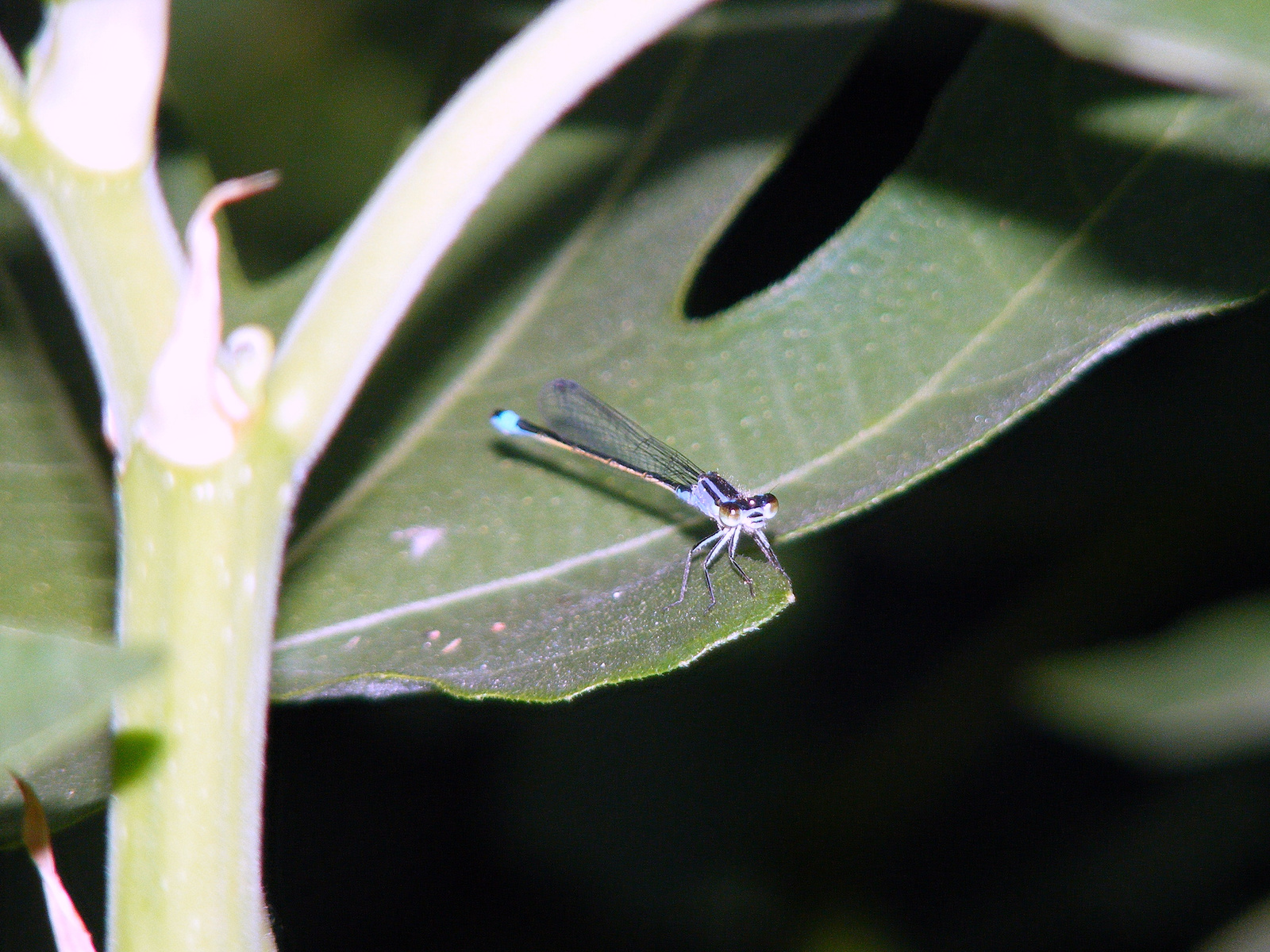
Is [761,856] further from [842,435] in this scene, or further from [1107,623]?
[842,435]

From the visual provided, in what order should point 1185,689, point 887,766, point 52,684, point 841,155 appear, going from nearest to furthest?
point 52,684 → point 1185,689 → point 841,155 → point 887,766

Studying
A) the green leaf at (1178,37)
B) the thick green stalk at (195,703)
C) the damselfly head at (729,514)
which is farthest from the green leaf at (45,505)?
the green leaf at (1178,37)

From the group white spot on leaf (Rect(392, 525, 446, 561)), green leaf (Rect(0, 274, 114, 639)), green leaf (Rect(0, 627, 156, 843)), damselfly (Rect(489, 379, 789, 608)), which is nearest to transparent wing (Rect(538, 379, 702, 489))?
damselfly (Rect(489, 379, 789, 608))

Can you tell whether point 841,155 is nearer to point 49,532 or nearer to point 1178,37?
point 49,532

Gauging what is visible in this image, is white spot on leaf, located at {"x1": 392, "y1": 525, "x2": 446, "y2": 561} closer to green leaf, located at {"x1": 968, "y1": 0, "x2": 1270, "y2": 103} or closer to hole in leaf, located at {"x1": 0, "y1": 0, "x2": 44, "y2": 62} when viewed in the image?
hole in leaf, located at {"x1": 0, "y1": 0, "x2": 44, "y2": 62}

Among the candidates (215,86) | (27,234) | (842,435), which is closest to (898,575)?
(842,435)

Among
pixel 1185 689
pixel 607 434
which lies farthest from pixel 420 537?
pixel 1185 689
